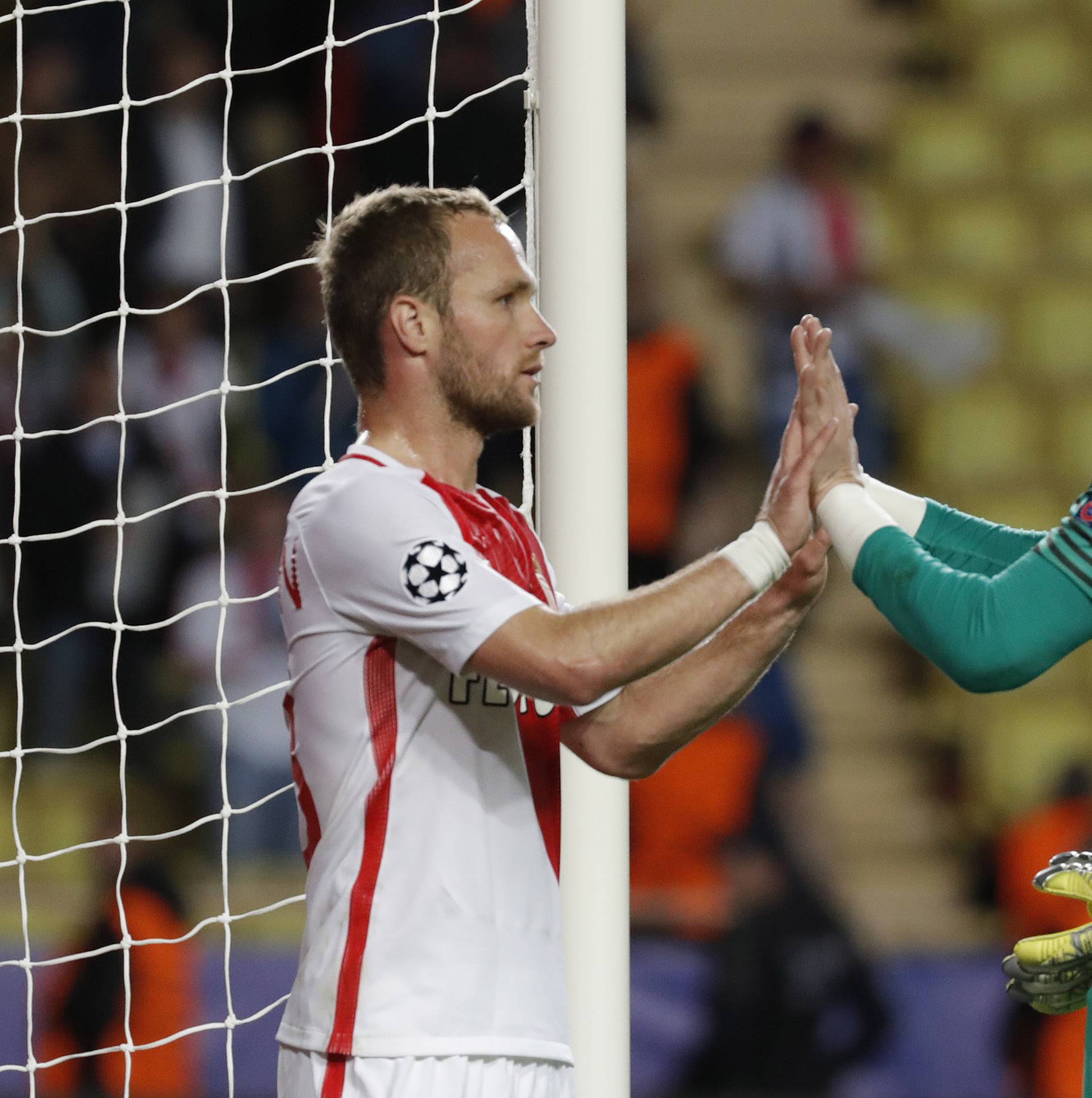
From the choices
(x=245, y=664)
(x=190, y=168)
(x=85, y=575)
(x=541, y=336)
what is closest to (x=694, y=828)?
(x=245, y=664)

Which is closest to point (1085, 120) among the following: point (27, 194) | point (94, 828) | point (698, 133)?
point (698, 133)

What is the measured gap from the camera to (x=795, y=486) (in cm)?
198

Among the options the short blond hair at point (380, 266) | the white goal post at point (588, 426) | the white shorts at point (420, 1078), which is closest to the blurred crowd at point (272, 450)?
the white goal post at point (588, 426)

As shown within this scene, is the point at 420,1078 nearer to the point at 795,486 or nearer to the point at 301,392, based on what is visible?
A: the point at 795,486

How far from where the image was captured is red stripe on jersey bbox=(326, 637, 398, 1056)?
1.74m

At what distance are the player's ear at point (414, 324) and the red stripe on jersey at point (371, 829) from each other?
0.33m

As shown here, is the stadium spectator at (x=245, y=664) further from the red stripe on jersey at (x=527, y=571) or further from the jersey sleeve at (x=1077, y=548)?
the jersey sleeve at (x=1077, y=548)

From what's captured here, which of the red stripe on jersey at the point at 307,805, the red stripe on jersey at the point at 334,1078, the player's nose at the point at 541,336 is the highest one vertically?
the player's nose at the point at 541,336

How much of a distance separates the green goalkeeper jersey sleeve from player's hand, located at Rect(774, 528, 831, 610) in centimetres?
32

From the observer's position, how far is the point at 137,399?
18.6ft

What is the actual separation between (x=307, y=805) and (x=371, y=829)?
0.39 feet

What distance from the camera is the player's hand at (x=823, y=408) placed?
1998 mm

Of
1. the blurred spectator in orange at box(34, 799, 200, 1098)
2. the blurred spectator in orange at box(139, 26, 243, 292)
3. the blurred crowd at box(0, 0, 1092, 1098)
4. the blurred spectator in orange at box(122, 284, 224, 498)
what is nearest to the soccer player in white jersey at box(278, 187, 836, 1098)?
the blurred crowd at box(0, 0, 1092, 1098)

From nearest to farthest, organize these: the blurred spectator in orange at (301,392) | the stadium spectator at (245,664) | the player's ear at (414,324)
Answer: the player's ear at (414,324)
the stadium spectator at (245,664)
the blurred spectator in orange at (301,392)
